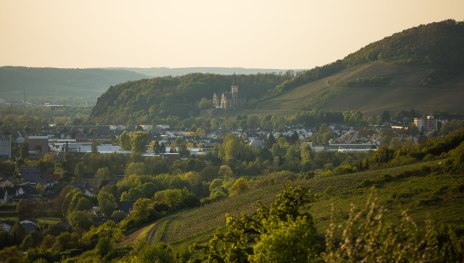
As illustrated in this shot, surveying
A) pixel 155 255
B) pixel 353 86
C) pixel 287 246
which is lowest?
pixel 155 255

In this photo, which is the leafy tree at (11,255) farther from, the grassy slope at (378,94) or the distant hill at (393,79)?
the grassy slope at (378,94)

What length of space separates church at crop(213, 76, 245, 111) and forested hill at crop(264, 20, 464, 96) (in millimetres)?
6223

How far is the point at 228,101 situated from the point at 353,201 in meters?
124

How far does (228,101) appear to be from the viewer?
156 meters

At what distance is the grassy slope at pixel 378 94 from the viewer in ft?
422

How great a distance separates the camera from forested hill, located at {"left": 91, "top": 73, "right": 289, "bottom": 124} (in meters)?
152

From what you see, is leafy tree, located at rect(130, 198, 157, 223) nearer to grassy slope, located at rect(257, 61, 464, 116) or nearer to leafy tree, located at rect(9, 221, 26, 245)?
leafy tree, located at rect(9, 221, 26, 245)

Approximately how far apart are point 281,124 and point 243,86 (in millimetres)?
44773

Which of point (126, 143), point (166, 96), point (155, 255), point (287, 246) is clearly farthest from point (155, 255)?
point (166, 96)

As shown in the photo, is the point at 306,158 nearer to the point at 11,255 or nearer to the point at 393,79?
the point at 11,255

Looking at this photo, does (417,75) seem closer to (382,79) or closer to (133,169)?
(382,79)

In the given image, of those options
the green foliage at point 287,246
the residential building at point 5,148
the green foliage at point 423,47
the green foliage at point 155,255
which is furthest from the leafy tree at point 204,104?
the green foliage at point 287,246

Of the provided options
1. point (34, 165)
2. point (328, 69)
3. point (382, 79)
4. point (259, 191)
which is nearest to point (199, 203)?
point (259, 191)

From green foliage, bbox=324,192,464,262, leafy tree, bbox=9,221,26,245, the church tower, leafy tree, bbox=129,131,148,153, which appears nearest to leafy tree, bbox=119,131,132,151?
leafy tree, bbox=129,131,148,153
